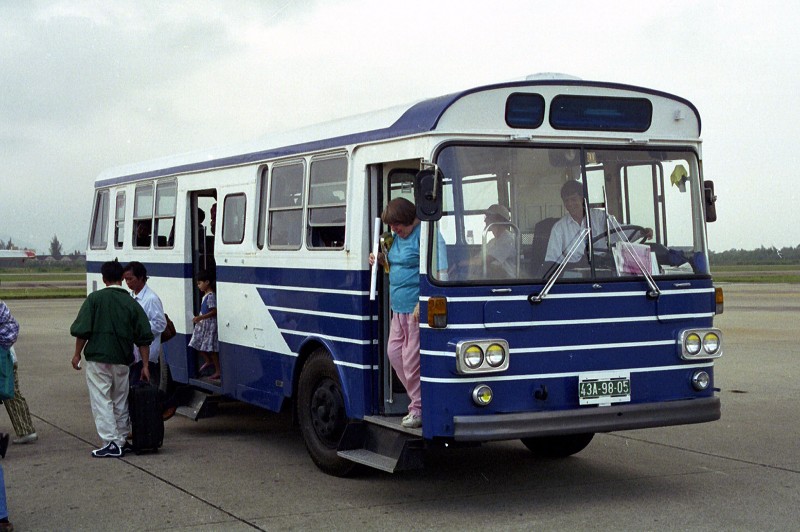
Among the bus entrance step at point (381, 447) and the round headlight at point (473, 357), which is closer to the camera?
the round headlight at point (473, 357)

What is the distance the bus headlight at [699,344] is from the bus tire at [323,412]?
2668 mm

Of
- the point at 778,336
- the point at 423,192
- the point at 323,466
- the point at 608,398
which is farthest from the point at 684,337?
Result: the point at 778,336

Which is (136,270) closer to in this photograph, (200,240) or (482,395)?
(200,240)

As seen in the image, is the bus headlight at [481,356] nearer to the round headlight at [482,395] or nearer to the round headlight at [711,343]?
the round headlight at [482,395]

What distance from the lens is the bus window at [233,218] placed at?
10.6 meters

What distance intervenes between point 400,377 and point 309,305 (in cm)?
154

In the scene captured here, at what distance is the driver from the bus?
0.05 feet

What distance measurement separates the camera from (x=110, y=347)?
381 inches

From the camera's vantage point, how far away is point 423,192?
23.8 ft

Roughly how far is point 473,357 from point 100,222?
8856 mm

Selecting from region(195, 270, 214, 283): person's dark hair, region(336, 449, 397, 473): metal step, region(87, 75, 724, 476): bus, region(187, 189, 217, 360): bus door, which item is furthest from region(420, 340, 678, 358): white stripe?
region(187, 189, 217, 360): bus door

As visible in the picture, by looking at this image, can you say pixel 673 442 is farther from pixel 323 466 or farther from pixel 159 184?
pixel 159 184

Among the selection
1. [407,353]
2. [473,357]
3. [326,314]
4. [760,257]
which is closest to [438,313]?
[473,357]

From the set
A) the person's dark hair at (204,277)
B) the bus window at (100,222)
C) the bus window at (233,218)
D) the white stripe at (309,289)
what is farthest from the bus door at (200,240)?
the bus window at (100,222)
